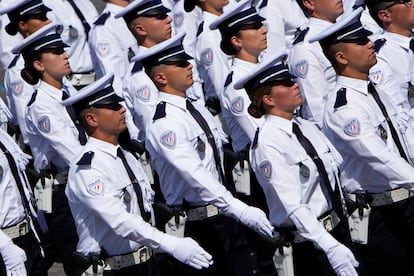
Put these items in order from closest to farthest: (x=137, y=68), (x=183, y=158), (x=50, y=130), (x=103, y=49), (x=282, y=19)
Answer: (x=183, y=158), (x=50, y=130), (x=137, y=68), (x=282, y=19), (x=103, y=49)

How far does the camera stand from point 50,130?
11297 millimetres

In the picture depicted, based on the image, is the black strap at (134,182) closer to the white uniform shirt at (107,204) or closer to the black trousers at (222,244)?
the white uniform shirt at (107,204)

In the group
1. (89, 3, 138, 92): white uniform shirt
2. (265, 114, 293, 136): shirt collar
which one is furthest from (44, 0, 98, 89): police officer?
(265, 114, 293, 136): shirt collar

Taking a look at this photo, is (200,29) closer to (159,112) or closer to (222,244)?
(159,112)

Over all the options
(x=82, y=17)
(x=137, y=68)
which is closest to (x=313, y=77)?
(x=137, y=68)

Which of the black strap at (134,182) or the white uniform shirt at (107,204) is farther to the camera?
the black strap at (134,182)

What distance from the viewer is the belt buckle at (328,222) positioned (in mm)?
9625

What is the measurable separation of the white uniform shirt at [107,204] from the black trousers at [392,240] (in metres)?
1.56

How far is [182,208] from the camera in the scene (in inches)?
404

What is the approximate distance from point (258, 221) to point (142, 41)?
3.60 m

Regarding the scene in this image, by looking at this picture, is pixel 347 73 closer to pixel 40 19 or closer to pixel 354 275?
pixel 354 275

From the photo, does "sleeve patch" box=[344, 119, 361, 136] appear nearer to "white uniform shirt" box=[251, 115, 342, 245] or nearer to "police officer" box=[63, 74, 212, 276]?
"white uniform shirt" box=[251, 115, 342, 245]

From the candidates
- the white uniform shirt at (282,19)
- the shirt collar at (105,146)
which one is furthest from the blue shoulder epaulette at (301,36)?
the shirt collar at (105,146)

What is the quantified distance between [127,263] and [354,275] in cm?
147
